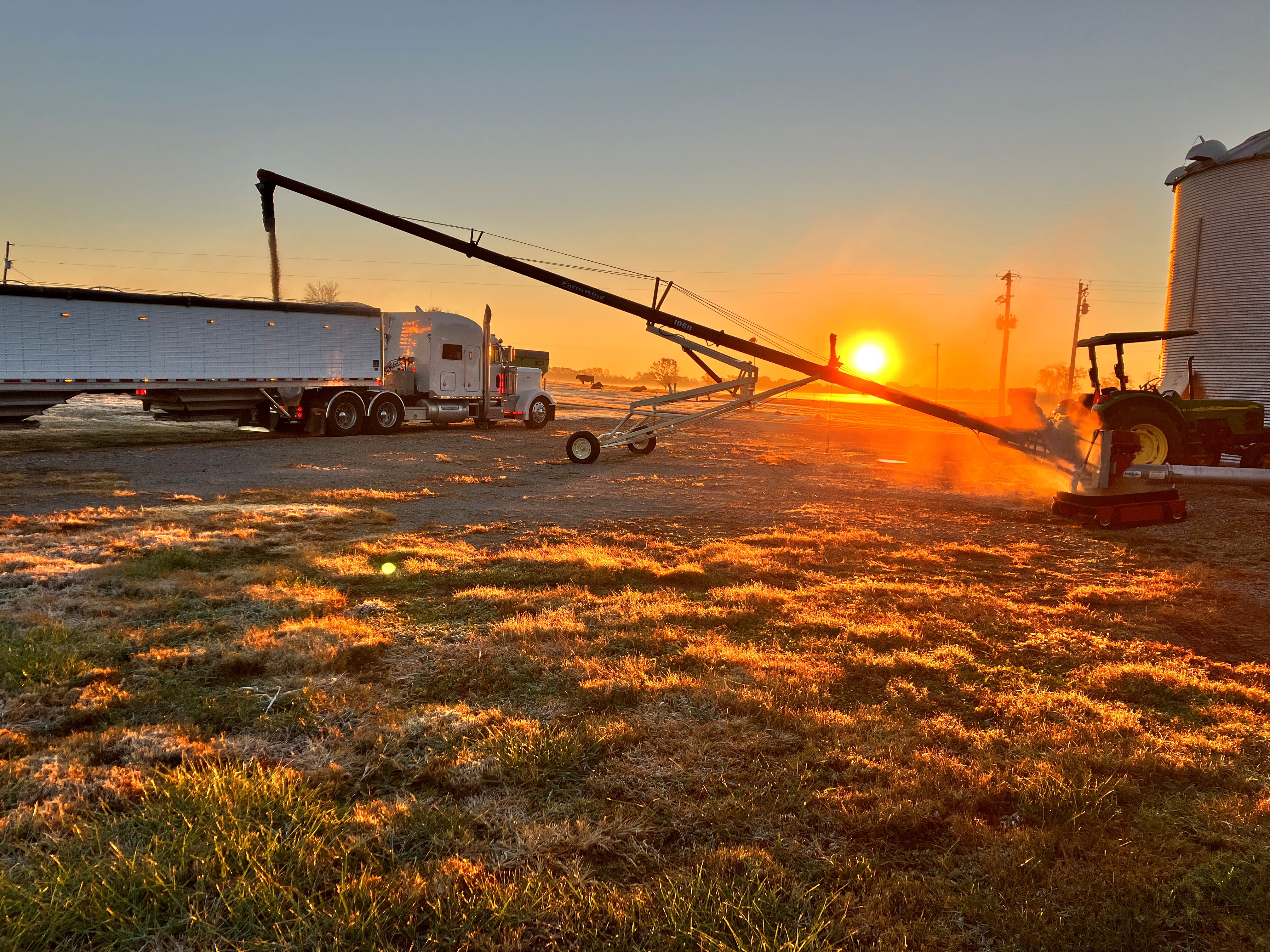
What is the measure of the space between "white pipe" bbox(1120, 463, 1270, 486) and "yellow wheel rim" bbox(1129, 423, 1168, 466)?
23.1 inches

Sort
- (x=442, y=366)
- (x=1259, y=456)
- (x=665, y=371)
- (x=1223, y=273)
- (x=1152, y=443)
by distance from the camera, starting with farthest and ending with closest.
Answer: (x=665, y=371) → (x=442, y=366) → (x=1223, y=273) → (x=1259, y=456) → (x=1152, y=443)

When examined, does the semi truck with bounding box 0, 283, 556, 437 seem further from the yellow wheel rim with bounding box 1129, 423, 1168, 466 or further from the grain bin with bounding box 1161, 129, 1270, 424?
the grain bin with bounding box 1161, 129, 1270, 424

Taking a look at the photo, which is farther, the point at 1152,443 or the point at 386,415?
the point at 386,415

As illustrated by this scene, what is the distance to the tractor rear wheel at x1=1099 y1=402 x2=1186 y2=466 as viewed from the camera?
12.6 m

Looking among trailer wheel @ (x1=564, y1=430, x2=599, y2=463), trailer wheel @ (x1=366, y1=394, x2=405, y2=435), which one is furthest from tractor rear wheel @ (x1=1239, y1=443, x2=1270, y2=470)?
trailer wheel @ (x1=366, y1=394, x2=405, y2=435)

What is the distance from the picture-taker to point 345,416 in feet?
78.6

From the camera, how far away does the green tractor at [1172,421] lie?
1253cm

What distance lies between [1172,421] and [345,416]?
74.4 ft

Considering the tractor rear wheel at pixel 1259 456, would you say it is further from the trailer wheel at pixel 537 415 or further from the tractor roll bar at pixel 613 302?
the trailer wheel at pixel 537 415

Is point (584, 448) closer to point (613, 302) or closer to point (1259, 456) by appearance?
point (613, 302)

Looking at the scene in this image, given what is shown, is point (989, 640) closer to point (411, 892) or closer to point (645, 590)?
point (645, 590)

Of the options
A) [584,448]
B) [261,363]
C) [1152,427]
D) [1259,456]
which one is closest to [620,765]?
[1152,427]

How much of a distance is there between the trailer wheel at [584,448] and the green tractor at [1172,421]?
403 inches

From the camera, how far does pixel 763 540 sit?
979cm
